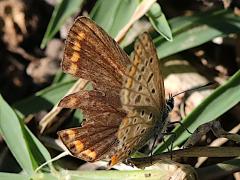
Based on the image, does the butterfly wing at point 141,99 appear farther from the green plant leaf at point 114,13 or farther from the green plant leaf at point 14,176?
the green plant leaf at point 114,13

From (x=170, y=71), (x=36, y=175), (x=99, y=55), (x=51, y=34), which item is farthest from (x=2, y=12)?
(x=99, y=55)

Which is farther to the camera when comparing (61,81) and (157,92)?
(61,81)

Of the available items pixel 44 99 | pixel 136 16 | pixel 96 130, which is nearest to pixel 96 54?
pixel 96 130

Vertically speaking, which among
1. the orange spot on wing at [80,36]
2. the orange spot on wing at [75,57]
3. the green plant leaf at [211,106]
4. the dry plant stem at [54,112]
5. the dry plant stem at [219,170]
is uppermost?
the orange spot on wing at [80,36]

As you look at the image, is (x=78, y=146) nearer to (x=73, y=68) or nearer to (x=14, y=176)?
(x=73, y=68)

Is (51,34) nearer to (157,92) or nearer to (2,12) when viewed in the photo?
(2,12)

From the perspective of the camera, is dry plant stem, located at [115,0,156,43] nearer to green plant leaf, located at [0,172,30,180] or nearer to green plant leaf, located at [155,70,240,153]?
green plant leaf, located at [155,70,240,153]

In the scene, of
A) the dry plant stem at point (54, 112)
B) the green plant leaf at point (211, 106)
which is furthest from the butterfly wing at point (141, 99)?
the dry plant stem at point (54, 112)
